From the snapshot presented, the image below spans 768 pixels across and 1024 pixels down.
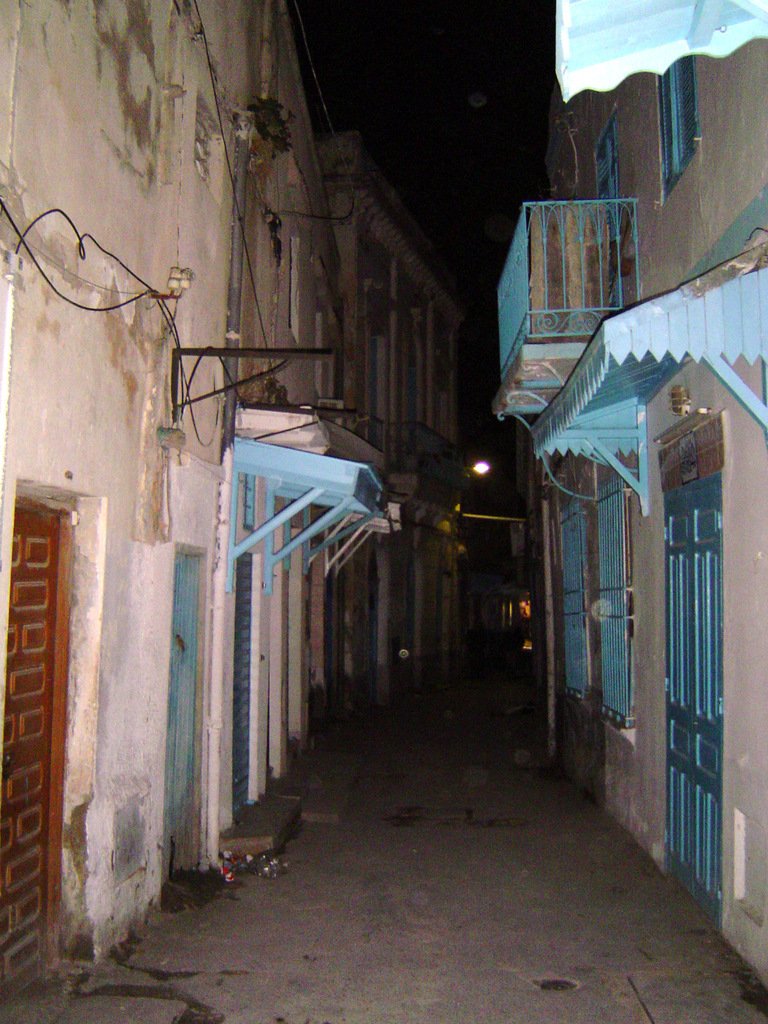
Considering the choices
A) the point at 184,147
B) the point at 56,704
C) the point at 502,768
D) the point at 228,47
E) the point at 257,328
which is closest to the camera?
the point at 56,704

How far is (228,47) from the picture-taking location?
8422 mm

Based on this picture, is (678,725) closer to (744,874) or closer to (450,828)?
(744,874)

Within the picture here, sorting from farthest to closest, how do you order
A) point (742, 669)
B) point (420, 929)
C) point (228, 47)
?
Result: point (228, 47) < point (420, 929) < point (742, 669)

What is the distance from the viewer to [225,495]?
26.3ft

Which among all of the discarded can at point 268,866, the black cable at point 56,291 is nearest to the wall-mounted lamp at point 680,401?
the black cable at point 56,291

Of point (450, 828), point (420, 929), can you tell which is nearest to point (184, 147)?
point (420, 929)

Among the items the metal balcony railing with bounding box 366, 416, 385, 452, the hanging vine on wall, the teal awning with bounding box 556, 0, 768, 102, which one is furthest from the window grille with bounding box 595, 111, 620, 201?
the metal balcony railing with bounding box 366, 416, 385, 452

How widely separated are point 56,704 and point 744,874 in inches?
165

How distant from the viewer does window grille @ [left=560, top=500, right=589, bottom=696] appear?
438 inches

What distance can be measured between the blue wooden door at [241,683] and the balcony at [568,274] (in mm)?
3516

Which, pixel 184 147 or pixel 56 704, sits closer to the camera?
pixel 56 704

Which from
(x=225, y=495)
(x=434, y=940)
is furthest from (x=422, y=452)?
(x=434, y=940)

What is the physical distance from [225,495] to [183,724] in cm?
197

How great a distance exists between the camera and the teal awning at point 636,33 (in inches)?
115
